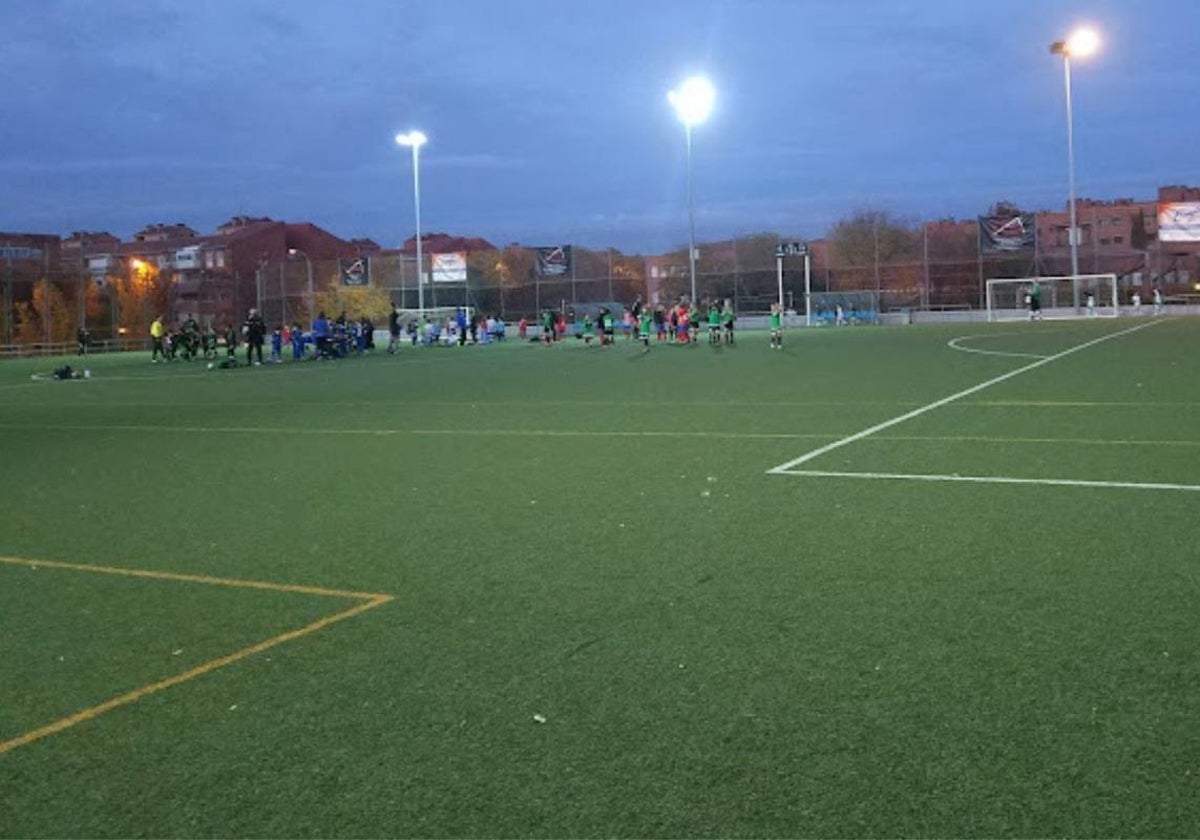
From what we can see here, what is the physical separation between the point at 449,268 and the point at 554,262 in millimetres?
6990

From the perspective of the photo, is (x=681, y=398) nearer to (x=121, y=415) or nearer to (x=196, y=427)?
(x=196, y=427)

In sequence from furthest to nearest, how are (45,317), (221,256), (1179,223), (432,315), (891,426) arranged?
(221,256) < (1179,223) < (432,315) < (45,317) < (891,426)

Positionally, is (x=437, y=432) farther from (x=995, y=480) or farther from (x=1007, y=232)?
(x=1007, y=232)

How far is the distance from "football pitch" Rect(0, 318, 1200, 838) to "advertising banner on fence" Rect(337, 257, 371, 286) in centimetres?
6547

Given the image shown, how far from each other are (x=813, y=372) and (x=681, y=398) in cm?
643

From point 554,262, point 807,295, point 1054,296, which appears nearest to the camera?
point 1054,296

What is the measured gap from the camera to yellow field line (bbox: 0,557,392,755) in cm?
466

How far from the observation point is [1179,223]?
6500cm

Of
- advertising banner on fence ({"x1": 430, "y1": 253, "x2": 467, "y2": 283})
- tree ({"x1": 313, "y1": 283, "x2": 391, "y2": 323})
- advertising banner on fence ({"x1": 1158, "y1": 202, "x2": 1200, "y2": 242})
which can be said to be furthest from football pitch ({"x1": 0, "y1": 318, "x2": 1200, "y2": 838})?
tree ({"x1": 313, "y1": 283, "x2": 391, "y2": 323})

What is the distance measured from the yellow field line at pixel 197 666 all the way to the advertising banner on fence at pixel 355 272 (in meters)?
70.8

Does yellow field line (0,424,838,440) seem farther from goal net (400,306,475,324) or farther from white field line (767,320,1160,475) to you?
goal net (400,306,475,324)

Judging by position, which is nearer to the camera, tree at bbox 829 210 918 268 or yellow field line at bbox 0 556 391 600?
yellow field line at bbox 0 556 391 600

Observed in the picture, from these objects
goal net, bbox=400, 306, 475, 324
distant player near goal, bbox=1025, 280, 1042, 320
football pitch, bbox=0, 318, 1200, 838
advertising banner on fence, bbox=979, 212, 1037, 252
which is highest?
advertising banner on fence, bbox=979, 212, 1037, 252

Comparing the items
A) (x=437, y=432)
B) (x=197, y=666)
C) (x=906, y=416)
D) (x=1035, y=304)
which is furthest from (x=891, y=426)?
(x=1035, y=304)
